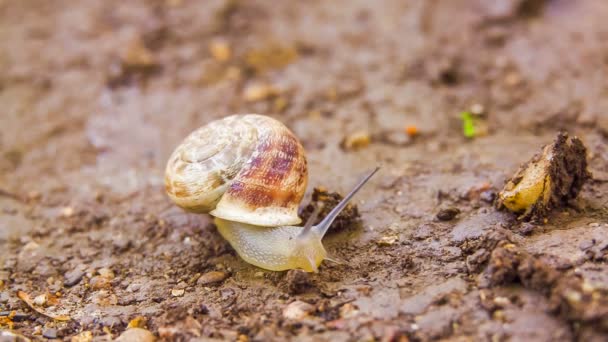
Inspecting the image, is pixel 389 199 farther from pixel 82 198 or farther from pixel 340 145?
pixel 82 198

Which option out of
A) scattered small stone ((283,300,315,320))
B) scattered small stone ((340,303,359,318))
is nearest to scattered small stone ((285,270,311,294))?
scattered small stone ((283,300,315,320))

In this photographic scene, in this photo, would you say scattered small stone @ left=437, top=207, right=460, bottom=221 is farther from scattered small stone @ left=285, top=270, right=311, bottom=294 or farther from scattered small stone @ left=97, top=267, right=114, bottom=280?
scattered small stone @ left=97, top=267, right=114, bottom=280

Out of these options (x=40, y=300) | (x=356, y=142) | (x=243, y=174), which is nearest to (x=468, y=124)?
(x=356, y=142)

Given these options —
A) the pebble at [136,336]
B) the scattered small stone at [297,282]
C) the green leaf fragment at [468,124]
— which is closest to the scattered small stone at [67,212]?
the pebble at [136,336]

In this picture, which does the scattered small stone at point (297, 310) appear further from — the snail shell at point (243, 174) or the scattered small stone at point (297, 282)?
the snail shell at point (243, 174)

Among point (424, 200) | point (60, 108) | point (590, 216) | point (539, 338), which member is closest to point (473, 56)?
point (424, 200)

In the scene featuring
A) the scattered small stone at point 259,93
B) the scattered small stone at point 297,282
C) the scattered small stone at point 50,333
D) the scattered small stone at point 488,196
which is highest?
the scattered small stone at point 259,93

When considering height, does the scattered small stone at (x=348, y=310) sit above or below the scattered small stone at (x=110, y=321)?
above
